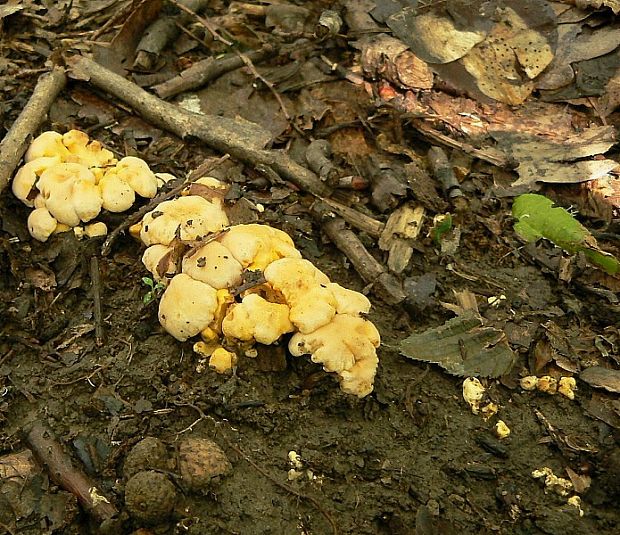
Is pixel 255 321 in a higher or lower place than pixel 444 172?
higher

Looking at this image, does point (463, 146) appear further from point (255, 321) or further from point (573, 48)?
point (255, 321)

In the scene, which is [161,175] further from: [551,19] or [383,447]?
[551,19]

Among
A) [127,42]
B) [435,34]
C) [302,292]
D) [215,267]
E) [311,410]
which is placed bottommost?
[311,410]

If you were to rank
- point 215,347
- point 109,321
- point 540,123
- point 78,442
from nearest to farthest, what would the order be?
point 78,442
point 215,347
point 109,321
point 540,123

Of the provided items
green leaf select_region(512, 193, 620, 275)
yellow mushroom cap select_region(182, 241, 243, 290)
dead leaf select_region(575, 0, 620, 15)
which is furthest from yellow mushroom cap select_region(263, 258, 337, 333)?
dead leaf select_region(575, 0, 620, 15)

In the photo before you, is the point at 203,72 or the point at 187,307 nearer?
the point at 187,307

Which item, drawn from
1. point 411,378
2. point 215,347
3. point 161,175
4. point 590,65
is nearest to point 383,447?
point 411,378

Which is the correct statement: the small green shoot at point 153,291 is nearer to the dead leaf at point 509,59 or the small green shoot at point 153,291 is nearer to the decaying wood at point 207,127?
the decaying wood at point 207,127

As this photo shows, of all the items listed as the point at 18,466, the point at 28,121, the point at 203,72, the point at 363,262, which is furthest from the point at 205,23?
the point at 18,466
